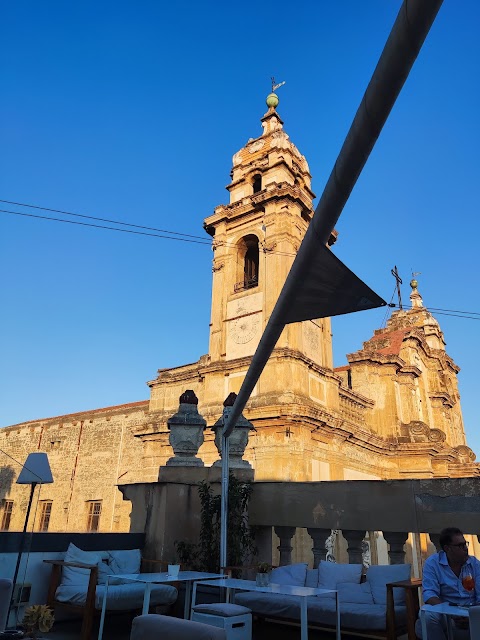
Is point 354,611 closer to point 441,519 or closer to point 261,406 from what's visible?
point 441,519

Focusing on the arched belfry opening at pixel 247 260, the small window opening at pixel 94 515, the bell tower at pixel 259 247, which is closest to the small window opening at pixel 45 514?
the small window opening at pixel 94 515

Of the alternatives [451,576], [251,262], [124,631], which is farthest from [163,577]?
[251,262]

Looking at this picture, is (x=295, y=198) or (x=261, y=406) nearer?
(x=261, y=406)

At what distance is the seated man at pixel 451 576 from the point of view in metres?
3.45

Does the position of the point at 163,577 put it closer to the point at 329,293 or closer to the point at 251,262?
the point at 329,293

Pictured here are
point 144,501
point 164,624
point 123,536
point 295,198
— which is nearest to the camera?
point 164,624

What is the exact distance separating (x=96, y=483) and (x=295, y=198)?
1465cm

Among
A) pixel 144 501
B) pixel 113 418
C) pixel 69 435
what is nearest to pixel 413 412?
pixel 113 418

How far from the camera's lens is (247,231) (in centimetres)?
1872

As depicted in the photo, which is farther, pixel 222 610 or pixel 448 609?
pixel 222 610

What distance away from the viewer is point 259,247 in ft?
58.8

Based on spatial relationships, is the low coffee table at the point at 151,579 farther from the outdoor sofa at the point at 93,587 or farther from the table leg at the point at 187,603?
the outdoor sofa at the point at 93,587

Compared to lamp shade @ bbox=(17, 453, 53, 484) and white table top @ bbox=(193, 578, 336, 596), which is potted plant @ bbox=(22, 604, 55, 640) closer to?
white table top @ bbox=(193, 578, 336, 596)

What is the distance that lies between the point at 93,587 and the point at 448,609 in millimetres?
2986
